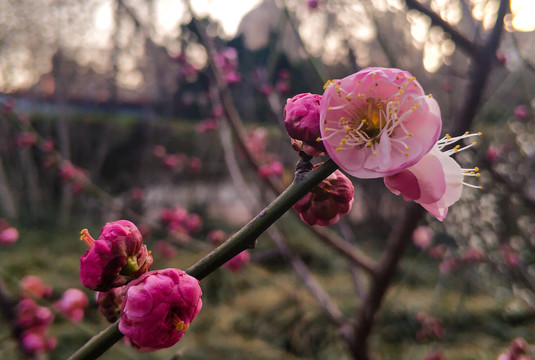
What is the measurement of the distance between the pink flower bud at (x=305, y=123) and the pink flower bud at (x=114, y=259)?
29 centimetres

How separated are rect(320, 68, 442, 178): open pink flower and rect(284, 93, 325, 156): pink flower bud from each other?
0.05 feet

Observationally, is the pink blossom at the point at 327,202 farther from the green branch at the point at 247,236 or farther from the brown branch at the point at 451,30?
the brown branch at the point at 451,30

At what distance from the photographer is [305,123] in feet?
1.65

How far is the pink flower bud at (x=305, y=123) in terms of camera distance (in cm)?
50

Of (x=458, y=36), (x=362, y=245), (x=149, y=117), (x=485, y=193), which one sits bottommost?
(x=362, y=245)

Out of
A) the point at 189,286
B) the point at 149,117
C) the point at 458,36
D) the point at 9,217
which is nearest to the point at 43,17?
the point at 149,117

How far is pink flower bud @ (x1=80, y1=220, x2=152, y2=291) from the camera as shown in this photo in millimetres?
532

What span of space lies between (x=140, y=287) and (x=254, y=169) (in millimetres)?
1448

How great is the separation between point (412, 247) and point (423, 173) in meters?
6.46

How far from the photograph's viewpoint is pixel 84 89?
755 centimetres

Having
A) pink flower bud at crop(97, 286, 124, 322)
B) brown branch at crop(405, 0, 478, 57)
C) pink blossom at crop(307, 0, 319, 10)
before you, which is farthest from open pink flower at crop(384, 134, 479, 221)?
pink blossom at crop(307, 0, 319, 10)

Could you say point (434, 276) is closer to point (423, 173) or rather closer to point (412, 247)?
point (412, 247)

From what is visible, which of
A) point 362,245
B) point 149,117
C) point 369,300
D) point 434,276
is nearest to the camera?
point 369,300

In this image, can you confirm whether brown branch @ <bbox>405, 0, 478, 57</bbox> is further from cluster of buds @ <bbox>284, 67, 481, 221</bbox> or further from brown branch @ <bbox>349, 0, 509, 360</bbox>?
cluster of buds @ <bbox>284, 67, 481, 221</bbox>
